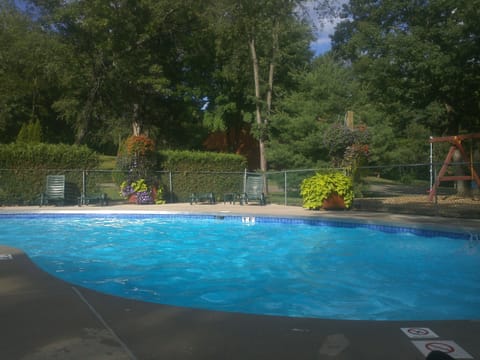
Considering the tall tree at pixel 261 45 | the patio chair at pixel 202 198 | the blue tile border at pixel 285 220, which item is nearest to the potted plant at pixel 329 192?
the blue tile border at pixel 285 220

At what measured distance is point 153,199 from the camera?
632 inches

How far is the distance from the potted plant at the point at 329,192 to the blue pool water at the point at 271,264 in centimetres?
191

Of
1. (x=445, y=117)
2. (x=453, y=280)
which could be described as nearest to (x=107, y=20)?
(x=445, y=117)

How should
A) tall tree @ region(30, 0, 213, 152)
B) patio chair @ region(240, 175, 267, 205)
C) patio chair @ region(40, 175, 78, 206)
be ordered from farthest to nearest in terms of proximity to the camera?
tall tree @ region(30, 0, 213, 152), patio chair @ region(240, 175, 267, 205), patio chair @ region(40, 175, 78, 206)

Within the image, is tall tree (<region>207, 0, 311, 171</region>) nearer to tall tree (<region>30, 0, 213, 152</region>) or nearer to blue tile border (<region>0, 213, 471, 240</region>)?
tall tree (<region>30, 0, 213, 152</region>)

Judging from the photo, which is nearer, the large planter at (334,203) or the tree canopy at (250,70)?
the large planter at (334,203)

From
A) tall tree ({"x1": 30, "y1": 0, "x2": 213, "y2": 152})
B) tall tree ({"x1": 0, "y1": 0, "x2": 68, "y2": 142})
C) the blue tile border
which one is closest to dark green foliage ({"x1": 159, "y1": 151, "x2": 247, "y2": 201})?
the blue tile border

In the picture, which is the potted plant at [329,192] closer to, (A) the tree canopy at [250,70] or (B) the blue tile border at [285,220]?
(B) the blue tile border at [285,220]

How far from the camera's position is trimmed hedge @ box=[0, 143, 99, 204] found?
14844 millimetres

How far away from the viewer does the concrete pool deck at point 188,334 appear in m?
2.61

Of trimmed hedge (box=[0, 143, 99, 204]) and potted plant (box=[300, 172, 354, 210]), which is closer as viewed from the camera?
potted plant (box=[300, 172, 354, 210])

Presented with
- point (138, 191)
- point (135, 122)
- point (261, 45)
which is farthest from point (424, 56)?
point (135, 122)

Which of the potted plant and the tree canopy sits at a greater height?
the tree canopy

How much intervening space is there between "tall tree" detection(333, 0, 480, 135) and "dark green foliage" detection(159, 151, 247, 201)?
6.91 metres
